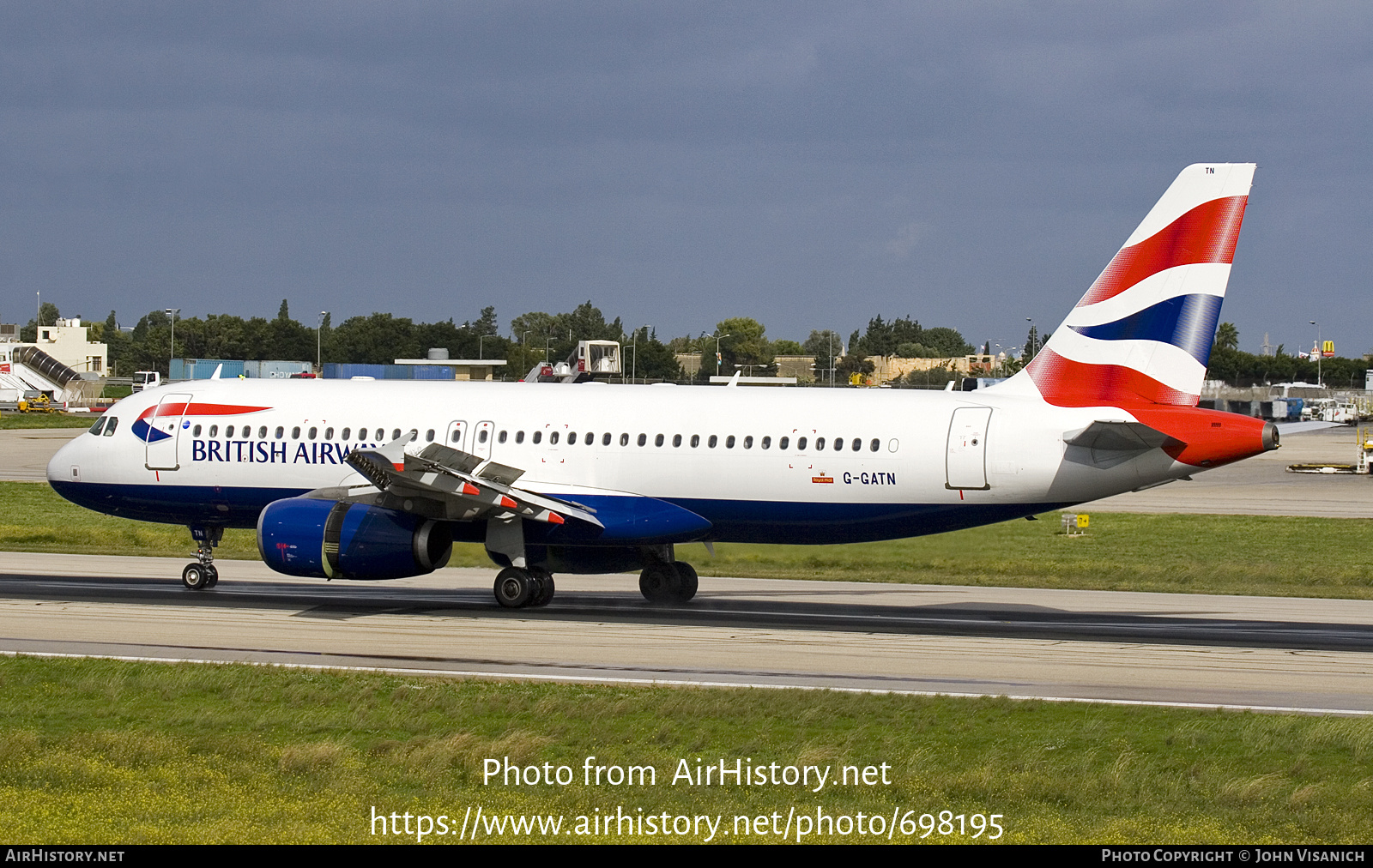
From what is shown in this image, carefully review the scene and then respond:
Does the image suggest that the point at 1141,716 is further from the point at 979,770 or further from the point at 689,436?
the point at 689,436

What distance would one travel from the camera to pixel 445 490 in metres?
25.8

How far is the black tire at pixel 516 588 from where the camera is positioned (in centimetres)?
2691

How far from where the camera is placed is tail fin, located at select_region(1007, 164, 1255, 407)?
25.4 meters

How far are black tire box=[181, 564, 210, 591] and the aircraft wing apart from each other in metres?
3.94

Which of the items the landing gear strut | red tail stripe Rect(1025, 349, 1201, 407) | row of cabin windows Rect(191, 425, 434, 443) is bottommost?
the landing gear strut

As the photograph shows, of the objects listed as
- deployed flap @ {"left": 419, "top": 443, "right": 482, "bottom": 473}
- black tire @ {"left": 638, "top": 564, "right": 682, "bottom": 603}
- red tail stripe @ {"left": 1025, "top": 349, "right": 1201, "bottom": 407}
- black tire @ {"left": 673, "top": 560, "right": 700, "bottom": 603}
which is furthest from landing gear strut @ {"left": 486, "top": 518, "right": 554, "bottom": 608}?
red tail stripe @ {"left": 1025, "top": 349, "right": 1201, "bottom": 407}

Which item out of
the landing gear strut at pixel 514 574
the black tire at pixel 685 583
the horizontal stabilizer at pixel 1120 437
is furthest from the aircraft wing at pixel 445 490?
the horizontal stabilizer at pixel 1120 437

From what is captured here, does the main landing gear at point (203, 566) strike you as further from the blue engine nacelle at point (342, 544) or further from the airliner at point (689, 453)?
the blue engine nacelle at point (342, 544)

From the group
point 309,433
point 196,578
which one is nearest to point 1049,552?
point 309,433

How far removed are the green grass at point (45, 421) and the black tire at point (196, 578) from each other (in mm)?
73231

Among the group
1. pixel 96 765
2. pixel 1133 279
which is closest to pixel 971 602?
pixel 1133 279

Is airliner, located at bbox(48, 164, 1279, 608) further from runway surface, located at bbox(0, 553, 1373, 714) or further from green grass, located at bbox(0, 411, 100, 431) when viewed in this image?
green grass, located at bbox(0, 411, 100, 431)

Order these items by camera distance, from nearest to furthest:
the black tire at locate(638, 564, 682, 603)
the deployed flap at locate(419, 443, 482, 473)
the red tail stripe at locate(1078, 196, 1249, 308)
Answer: the red tail stripe at locate(1078, 196, 1249, 308) → the deployed flap at locate(419, 443, 482, 473) → the black tire at locate(638, 564, 682, 603)

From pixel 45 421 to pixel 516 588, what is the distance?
94049mm
